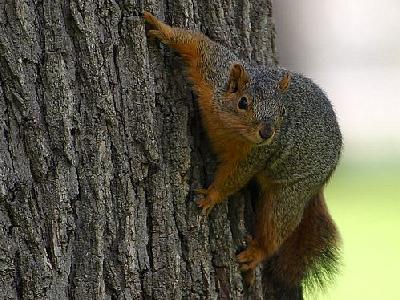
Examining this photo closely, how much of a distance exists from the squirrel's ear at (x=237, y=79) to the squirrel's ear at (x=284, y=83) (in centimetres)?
10

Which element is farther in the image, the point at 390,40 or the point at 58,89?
the point at 390,40

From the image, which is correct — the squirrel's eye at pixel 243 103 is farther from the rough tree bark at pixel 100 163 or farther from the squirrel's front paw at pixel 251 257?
the squirrel's front paw at pixel 251 257

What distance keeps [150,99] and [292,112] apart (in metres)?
0.58

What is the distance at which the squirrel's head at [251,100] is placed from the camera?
2682 millimetres

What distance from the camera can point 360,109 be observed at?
955cm

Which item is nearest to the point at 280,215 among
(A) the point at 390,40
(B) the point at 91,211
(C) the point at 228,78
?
(C) the point at 228,78

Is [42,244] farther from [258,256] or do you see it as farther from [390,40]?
[390,40]

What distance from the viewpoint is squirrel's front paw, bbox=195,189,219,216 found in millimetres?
2509

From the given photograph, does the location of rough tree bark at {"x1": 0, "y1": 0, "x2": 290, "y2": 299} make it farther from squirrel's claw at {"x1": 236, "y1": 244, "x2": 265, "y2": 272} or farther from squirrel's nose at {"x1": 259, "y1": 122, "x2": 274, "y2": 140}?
squirrel's nose at {"x1": 259, "y1": 122, "x2": 274, "y2": 140}

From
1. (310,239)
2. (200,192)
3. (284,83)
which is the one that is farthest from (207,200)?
(310,239)

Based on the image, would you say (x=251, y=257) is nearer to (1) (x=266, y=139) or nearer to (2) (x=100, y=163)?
(1) (x=266, y=139)

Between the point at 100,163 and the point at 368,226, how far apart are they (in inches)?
194

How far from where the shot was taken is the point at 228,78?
2785 millimetres

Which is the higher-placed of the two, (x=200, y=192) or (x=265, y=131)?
(x=265, y=131)
